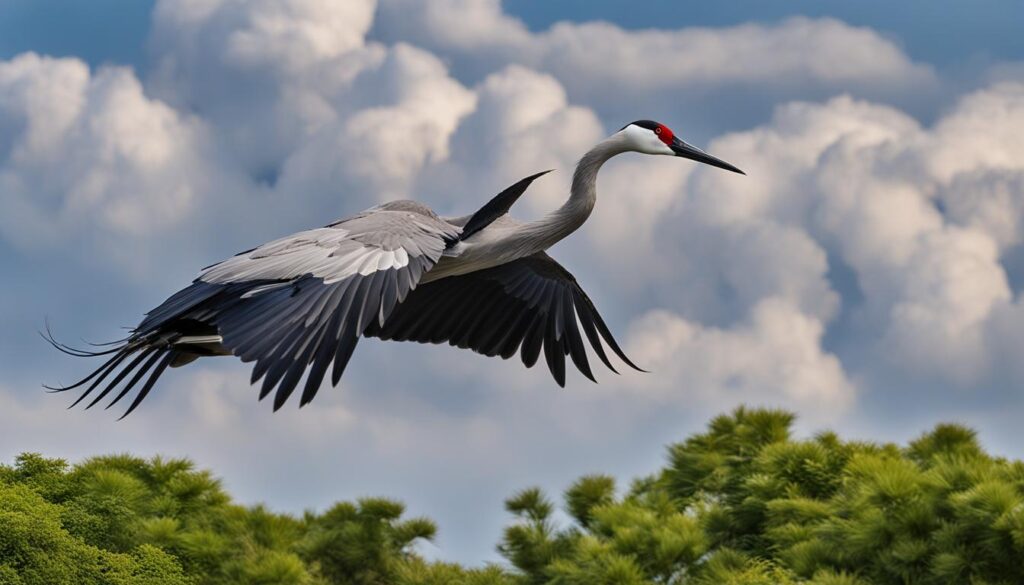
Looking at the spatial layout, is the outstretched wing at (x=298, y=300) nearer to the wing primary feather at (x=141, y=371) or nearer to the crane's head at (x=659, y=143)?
the wing primary feather at (x=141, y=371)

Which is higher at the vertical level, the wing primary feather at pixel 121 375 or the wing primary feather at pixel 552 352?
the wing primary feather at pixel 552 352

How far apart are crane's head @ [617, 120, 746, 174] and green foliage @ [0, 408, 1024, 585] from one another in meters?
2.76

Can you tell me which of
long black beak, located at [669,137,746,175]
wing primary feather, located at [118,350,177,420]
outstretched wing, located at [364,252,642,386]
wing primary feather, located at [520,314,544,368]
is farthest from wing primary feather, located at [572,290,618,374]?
wing primary feather, located at [118,350,177,420]

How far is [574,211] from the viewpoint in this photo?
6523mm

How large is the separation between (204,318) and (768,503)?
5.09 meters

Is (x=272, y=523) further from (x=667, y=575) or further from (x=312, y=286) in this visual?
(x=312, y=286)

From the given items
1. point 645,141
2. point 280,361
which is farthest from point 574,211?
point 280,361

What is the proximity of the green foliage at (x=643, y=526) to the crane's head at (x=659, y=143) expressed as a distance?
2.76m

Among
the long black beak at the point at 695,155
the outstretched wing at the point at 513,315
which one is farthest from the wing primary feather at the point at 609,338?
the long black beak at the point at 695,155

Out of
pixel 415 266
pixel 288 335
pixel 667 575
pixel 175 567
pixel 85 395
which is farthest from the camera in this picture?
pixel 667 575

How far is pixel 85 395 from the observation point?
6.29 metres

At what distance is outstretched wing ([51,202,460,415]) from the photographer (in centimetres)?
515

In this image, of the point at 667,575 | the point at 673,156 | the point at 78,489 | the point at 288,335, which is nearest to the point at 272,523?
the point at 78,489

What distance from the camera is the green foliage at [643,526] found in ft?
27.1
